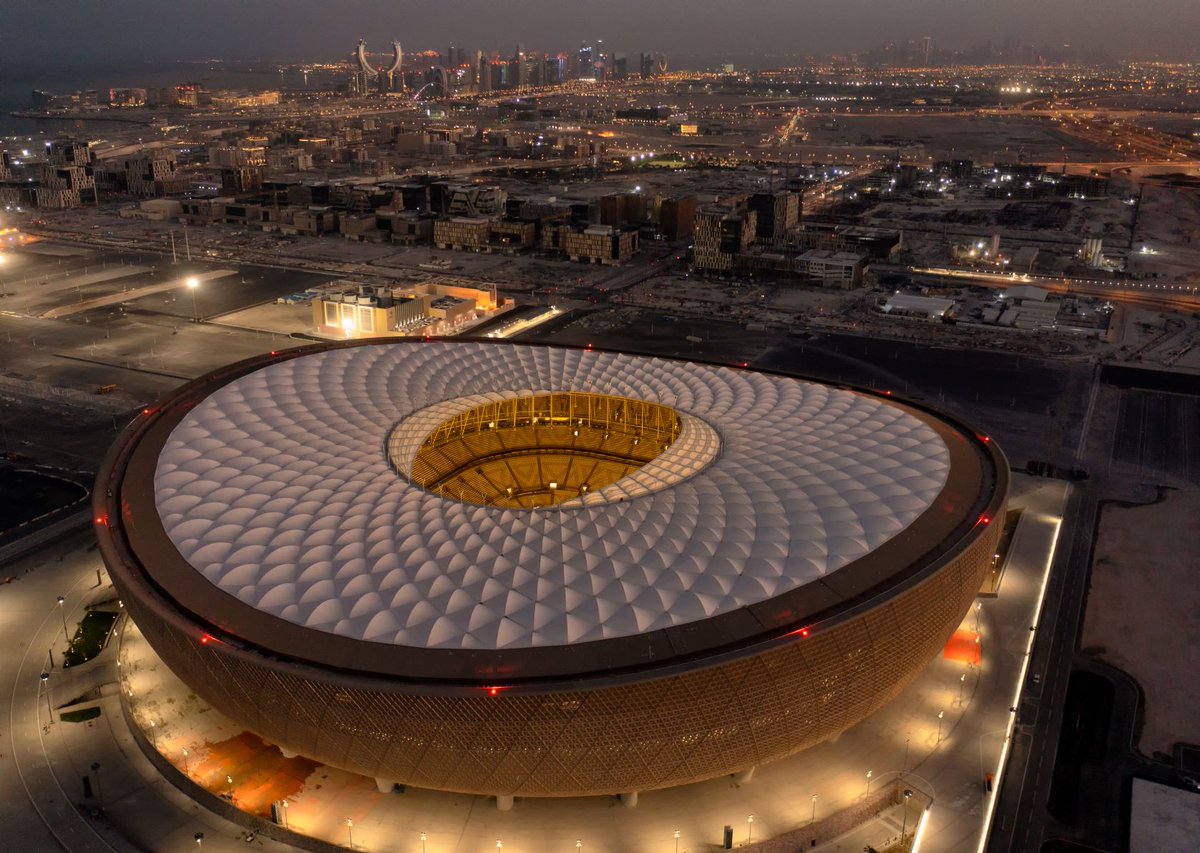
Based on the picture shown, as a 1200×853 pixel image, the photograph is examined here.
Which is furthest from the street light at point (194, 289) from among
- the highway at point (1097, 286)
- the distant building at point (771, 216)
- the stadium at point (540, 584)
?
the highway at point (1097, 286)

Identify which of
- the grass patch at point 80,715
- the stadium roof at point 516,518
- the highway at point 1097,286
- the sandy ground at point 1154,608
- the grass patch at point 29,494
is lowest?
the sandy ground at point 1154,608

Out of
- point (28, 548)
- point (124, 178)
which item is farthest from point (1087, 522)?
point (124, 178)

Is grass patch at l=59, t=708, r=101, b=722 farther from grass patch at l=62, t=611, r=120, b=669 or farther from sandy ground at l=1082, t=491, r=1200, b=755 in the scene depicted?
sandy ground at l=1082, t=491, r=1200, b=755

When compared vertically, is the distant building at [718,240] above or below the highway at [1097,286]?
above

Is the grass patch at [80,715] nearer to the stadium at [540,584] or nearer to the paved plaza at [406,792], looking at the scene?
the paved plaza at [406,792]

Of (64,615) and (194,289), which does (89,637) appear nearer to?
(64,615)
